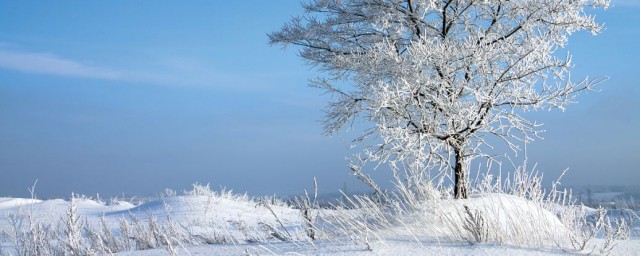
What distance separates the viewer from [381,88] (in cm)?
954

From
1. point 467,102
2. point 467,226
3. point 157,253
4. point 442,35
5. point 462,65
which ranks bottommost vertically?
point 157,253

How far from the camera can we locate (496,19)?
10438 mm

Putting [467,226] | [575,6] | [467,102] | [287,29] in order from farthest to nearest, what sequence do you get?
[287,29] < [575,6] < [467,102] < [467,226]

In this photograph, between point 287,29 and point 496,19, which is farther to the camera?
point 287,29

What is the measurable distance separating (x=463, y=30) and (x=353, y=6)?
2216 millimetres

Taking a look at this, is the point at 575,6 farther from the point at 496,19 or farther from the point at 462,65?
the point at 462,65

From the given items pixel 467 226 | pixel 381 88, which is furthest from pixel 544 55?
pixel 467 226

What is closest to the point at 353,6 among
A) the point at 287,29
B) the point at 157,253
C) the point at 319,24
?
the point at 319,24

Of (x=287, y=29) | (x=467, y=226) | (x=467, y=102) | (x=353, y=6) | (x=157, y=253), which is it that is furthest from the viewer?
(x=287, y=29)

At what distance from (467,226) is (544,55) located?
21.0 feet

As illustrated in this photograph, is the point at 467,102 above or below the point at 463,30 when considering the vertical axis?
below

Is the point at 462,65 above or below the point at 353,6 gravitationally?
below

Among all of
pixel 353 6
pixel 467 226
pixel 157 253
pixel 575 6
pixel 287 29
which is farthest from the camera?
pixel 287 29

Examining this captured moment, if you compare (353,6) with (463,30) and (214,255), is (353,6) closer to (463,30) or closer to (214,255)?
(463,30)
